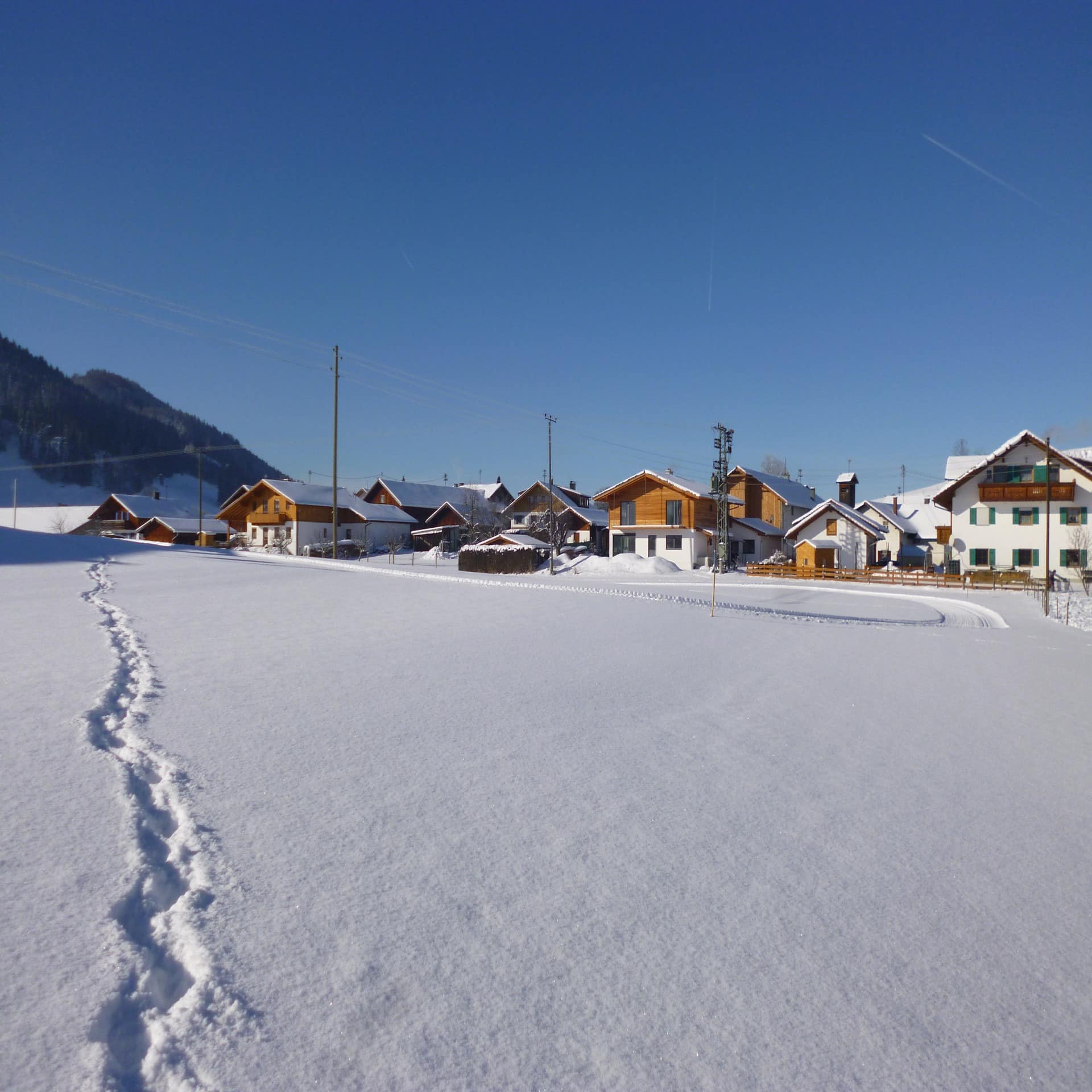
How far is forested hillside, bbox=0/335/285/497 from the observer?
142m

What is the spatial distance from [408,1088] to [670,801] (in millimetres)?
3114

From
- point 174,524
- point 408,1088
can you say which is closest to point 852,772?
point 408,1088

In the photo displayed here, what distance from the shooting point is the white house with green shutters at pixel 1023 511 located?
36812 millimetres

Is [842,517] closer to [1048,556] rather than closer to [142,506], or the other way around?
[1048,556]

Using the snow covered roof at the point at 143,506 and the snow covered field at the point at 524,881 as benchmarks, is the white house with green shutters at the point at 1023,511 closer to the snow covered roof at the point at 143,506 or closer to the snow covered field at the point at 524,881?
the snow covered field at the point at 524,881

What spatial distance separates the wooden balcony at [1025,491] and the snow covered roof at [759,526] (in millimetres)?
17340

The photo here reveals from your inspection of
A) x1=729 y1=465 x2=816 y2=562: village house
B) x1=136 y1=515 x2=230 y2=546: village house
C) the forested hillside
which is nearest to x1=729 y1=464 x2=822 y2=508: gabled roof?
x1=729 y1=465 x2=816 y2=562: village house

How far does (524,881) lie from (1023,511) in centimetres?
4283

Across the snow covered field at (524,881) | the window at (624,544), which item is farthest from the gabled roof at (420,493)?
the snow covered field at (524,881)

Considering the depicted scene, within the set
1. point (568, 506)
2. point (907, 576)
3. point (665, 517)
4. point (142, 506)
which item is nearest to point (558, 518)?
point (568, 506)

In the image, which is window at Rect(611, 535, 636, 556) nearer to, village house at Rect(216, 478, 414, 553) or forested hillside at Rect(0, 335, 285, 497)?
village house at Rect(216, 478, 414, 553)

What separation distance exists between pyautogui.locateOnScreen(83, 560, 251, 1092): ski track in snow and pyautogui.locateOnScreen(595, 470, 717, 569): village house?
43.9 meters

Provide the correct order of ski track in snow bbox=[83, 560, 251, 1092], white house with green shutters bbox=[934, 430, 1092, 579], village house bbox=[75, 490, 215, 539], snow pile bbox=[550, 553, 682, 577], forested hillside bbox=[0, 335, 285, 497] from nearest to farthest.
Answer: ski track in snow bbox=[83, 560, 251, 1092], white house with green shutters bbox=[934, 430, 1092, 579], snow pile bbox=[550, 553, 682, 577], village house bbox=[75, 490, 215, 539], forested hillside bbox=[0, 335, 285, 497]

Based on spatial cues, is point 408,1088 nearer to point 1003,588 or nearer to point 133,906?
point 133,906
